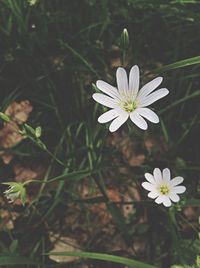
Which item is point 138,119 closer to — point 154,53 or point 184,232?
point 184,232

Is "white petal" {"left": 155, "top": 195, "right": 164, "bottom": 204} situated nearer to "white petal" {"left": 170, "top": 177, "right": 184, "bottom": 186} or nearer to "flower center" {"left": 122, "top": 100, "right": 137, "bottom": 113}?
"white petal" {"left": 170, "top": 177, "right": 184, "bottom": 186}

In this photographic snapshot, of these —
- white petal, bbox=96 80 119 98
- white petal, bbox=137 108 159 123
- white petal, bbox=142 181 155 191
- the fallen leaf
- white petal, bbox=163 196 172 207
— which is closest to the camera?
white petal, bbox=137 108 159 123

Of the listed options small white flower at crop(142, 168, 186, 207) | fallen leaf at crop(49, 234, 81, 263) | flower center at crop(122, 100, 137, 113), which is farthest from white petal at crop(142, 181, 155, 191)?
fallen leaf at crop(49, 234, 81, 263)

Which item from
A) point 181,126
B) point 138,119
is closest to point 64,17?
point 181,126

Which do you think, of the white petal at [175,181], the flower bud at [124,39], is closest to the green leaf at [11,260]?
the white petal at [175,181]

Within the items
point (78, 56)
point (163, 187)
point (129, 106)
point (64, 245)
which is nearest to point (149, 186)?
point (163, 187)

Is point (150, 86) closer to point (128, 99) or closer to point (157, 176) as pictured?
point (128, 99)
